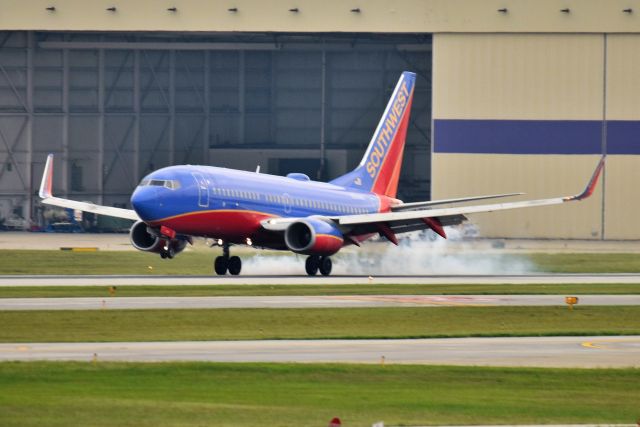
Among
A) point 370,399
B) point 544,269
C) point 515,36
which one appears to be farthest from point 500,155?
point 370,399

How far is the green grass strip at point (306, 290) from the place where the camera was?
144 ft

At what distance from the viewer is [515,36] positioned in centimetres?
8681

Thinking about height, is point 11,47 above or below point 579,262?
above

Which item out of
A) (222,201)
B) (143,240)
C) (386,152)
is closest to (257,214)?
(222,201)

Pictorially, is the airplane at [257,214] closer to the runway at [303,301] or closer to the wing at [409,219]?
the wing at [409,219]

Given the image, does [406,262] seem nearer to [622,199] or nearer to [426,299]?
[426,299]

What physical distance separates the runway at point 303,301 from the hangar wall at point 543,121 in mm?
42535

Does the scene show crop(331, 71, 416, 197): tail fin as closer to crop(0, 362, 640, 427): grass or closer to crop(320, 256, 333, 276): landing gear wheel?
crop(320, 256, 333, 276): landing gear wheel

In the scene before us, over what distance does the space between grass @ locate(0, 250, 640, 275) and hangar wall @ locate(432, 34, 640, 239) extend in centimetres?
1491

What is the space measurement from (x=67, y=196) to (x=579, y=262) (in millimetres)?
44620

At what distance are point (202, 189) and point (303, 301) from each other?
12.1m

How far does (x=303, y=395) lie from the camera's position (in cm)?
2328

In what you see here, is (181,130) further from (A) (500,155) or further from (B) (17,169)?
(A) (500,155)

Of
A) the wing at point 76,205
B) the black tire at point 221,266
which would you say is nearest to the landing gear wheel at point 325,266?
the black tire at point 221,266
